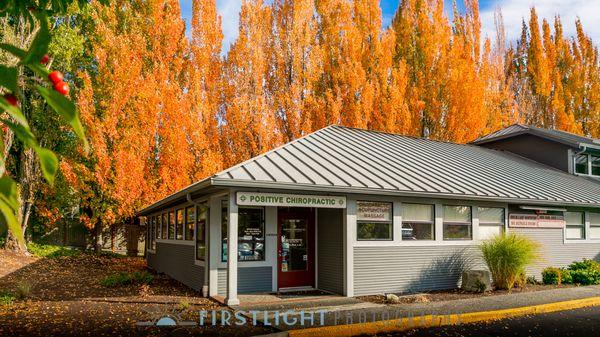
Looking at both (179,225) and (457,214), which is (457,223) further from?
(179,225)

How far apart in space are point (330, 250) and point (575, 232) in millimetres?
10256

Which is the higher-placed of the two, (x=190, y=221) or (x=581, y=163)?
(x=581, y=163)

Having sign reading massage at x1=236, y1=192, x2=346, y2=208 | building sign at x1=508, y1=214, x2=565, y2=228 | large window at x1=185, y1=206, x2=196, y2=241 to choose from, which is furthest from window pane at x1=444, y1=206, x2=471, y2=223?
large window at x1=185, y1=206, x2=196, y2=241

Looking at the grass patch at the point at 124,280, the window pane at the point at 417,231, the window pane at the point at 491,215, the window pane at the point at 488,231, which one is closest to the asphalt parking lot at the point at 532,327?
the window pane at the point at 417,231

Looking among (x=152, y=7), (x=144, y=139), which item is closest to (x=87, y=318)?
(x=144, y=139)

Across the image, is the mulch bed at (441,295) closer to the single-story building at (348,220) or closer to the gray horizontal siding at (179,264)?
the single-story building at (348,220)

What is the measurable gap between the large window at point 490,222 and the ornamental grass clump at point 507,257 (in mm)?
775

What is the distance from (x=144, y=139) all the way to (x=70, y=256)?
640 cm

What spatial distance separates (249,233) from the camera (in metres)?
13.1

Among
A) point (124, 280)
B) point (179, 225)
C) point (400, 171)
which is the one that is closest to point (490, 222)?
point (400, 171)

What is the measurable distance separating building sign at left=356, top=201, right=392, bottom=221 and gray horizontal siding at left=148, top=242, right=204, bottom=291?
14.9 ft

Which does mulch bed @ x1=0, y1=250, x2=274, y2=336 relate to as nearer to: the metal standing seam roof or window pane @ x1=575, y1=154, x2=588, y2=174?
the metal standing seam roof

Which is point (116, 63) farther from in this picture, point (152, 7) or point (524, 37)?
point (524, 37)

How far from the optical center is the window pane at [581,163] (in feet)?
73.4
